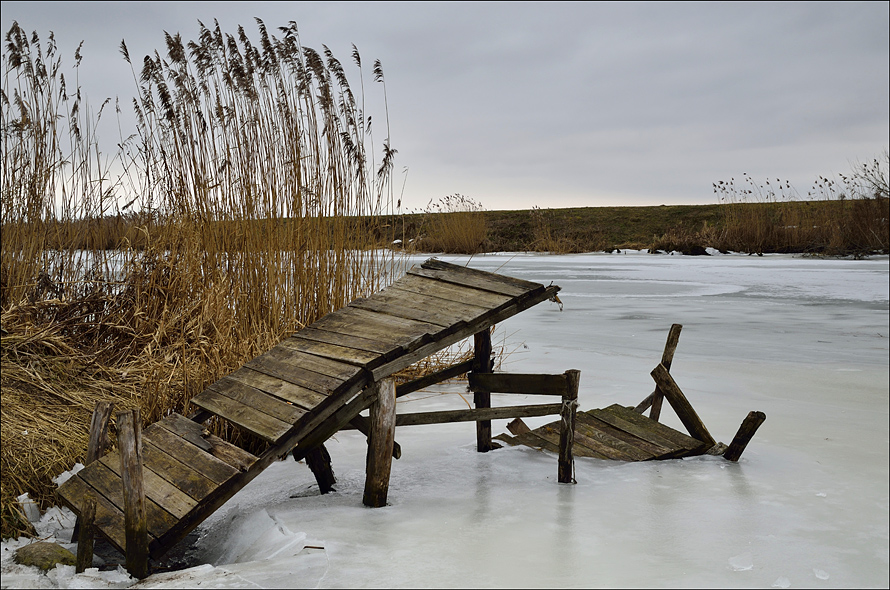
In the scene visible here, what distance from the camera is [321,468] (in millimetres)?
2988

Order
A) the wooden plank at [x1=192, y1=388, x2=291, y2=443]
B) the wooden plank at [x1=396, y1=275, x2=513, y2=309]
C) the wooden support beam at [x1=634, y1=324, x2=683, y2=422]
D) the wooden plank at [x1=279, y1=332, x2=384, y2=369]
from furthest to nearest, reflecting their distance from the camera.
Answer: the wooden support beam at [x1=634, y1=324, x2=683, y2=422]
the wooden plank at [x1=396, y1=275, x2=513, y2=309]
the wooden plank at [x1=279, y1=332, x2=384, y2=369]
the wooden plank at [x1=192, y1=388, x2=291, y2=443]

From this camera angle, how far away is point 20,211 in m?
4.47

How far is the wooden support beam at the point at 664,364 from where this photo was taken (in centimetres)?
362

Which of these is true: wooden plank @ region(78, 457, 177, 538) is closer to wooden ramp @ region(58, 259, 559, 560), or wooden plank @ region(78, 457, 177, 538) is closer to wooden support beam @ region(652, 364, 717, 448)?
wooden ramp @ region(58, 259, 559, 560)

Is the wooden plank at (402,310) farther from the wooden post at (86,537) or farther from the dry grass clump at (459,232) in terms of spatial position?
the dry grass clump at (459,232)

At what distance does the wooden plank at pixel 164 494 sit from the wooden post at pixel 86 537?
189 millimetres

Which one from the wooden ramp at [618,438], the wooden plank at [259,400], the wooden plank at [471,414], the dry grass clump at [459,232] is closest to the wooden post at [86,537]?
the wooden plank at [259,400]

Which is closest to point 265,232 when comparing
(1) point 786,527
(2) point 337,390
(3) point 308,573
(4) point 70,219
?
(4) point 70,219

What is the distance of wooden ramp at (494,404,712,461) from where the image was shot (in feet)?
10.9

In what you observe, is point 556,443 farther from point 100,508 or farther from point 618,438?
point 100,508

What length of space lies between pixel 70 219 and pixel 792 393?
15.2ft

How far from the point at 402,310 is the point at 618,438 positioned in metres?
1.20

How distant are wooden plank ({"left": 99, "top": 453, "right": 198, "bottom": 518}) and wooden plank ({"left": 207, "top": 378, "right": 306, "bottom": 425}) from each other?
1.37 ft

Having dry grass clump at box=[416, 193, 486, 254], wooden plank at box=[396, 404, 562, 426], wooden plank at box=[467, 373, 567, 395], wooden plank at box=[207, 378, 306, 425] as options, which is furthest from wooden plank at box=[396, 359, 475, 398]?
dry grass clump at box=[416, 193, 486, 254]
